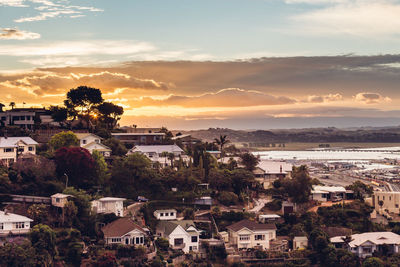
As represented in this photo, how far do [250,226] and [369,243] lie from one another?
1059cm

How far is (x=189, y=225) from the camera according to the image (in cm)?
5578

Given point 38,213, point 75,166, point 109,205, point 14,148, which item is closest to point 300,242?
point 109,205

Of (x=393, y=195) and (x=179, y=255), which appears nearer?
(x=179, y=255)

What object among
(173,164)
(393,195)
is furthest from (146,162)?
(393,195)

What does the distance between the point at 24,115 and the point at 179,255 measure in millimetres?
39581

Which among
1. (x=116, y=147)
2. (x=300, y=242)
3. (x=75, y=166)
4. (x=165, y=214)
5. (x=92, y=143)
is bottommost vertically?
(x=300, y=242)

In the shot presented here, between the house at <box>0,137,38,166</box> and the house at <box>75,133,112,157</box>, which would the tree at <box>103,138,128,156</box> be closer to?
the house at <box>75,133,112,157</box>

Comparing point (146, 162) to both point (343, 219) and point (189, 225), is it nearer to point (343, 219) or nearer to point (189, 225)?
point (189, 225)

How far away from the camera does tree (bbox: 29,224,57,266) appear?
1841 inches

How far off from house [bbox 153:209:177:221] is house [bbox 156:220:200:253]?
299cm

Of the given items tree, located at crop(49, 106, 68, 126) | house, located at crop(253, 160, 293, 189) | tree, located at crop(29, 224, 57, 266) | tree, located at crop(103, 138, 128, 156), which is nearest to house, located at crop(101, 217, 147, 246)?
tree, located at crop(29, 224, 57, 266)

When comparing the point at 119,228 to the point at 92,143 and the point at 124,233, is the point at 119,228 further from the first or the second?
the point at 92,143

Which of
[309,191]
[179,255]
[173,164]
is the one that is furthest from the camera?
[173,164]

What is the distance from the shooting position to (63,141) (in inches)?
2702
